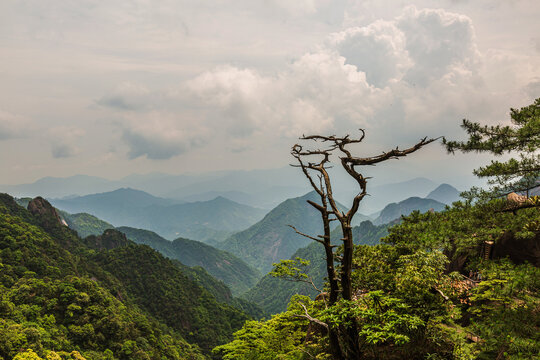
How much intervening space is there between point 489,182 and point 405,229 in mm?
4670

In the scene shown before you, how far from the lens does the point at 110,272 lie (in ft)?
A: 273

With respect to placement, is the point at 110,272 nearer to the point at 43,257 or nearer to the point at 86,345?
the point at 43,257

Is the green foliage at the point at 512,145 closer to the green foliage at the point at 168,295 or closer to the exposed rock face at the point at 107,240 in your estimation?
the green foliage at the point at 168,295

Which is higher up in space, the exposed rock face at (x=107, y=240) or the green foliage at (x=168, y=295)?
the exposed rock face at (x=107, y=240)

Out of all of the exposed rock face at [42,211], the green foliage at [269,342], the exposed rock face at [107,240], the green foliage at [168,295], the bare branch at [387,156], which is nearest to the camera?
the bare branch at [387,156]

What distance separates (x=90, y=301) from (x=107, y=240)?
238 feet

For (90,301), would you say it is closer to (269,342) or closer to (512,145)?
(269,342)

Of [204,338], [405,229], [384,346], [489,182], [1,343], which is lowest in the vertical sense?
[204,338]

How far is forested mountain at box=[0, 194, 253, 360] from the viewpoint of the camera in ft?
125

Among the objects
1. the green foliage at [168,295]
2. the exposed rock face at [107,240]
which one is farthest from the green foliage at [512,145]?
the exposed rock face at [107,240]

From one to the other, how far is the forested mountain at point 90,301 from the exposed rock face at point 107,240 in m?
4.49

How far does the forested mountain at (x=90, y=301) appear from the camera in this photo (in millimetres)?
38000

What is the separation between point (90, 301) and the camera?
1784 inches

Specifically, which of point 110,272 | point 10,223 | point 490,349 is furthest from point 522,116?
point 110,272
